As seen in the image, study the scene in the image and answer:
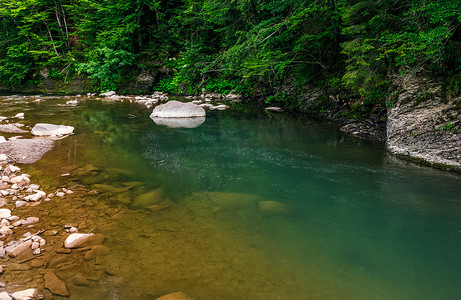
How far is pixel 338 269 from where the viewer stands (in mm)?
2895

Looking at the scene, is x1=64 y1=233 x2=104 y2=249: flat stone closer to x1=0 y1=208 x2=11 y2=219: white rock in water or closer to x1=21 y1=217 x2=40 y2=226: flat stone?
x1=21 y1=217 x2=40 y2=226: flat stone

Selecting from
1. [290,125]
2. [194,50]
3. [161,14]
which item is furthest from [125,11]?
[290,125]

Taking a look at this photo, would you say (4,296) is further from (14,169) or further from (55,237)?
(14,169)

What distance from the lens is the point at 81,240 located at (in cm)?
326

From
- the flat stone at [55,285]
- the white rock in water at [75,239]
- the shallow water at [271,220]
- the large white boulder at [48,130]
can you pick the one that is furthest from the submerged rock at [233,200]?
the large white boulder at [48,130]

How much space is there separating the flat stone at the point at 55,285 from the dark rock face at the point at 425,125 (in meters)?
6.75

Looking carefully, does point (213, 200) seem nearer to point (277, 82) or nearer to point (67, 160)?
point (67, 160)

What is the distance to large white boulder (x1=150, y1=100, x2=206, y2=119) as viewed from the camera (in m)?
12.1

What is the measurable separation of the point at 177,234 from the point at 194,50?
16.8 m

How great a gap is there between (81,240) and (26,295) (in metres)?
0.90

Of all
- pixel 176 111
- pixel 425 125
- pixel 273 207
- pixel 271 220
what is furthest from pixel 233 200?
pixel 176 111

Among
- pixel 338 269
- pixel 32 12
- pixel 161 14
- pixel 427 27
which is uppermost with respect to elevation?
pixel 32 12

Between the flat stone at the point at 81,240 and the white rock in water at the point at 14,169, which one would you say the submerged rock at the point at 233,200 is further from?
the white rock in water at the point at 14,169

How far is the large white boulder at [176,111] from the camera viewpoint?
39.8ft
